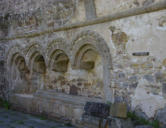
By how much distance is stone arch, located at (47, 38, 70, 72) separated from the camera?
6346 mm

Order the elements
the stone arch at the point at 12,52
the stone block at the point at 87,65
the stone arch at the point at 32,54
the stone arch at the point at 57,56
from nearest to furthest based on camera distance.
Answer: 1. the stone block at the point at 87,65
2. the stone arch at the point at 57,56
3. the stone arch at the point at 32,54
4. the stone arch at the point at 12,52

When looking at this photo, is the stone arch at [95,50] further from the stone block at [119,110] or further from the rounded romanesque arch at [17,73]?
the rounded romanesque arch at [17,73]

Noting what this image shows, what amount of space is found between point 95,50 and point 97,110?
4.95ft

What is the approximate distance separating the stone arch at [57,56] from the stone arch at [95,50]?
1.99 ft

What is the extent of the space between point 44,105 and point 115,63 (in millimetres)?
3107

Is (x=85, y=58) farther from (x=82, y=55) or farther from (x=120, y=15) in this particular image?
(x=120, y=15)

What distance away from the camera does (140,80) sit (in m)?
4.29

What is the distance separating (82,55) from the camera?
5.75m

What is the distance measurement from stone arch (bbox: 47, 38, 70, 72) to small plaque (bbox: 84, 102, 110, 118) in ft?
6.63

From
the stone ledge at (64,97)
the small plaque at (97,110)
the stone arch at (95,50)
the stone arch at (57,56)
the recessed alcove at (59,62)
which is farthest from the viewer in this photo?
the recessed alcove at (59,62)

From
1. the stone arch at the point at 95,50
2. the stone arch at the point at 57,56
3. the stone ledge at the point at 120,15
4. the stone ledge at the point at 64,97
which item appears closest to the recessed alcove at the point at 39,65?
the stone ledge at the point at 64,97

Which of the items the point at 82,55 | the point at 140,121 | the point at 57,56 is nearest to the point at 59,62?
the point at 57,56

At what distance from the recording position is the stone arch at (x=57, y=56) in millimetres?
6346

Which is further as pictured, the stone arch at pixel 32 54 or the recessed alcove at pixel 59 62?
the stone arch at pixel 32 54
